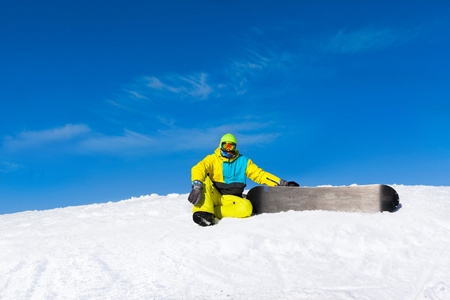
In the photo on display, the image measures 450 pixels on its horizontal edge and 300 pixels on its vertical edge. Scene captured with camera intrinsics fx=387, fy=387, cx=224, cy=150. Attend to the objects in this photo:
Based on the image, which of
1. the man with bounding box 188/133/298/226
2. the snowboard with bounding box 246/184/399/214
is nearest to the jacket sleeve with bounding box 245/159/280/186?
the man with bounding box 188/133/298/226

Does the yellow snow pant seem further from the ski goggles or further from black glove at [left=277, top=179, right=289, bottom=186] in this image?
black glove at [left=277, top=179, right=289, bottom=186]

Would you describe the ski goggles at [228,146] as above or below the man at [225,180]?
above

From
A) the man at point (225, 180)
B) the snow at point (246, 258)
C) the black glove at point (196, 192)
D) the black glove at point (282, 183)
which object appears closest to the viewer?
the snow at point (246, 258)

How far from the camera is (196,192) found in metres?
5.88

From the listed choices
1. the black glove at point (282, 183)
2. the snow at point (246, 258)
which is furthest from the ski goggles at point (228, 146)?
the snow at point (246, 258)

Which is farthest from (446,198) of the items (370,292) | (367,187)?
(370,292)

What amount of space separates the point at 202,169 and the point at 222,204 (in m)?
0.69

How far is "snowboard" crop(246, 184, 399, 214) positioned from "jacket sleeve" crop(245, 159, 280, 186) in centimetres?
25

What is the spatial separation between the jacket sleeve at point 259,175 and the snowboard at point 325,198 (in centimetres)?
25

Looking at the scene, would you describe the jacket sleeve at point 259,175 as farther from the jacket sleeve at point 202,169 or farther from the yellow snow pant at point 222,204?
the jacket sleeve at point 202,169

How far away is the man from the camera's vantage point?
6000 millimetres

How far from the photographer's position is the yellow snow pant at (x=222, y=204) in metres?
6.00

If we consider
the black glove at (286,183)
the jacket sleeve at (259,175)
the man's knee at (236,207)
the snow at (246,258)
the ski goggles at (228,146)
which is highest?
the ski goggles at (228,146)

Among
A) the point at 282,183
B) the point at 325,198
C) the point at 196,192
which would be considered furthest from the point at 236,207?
the point at 325,198
